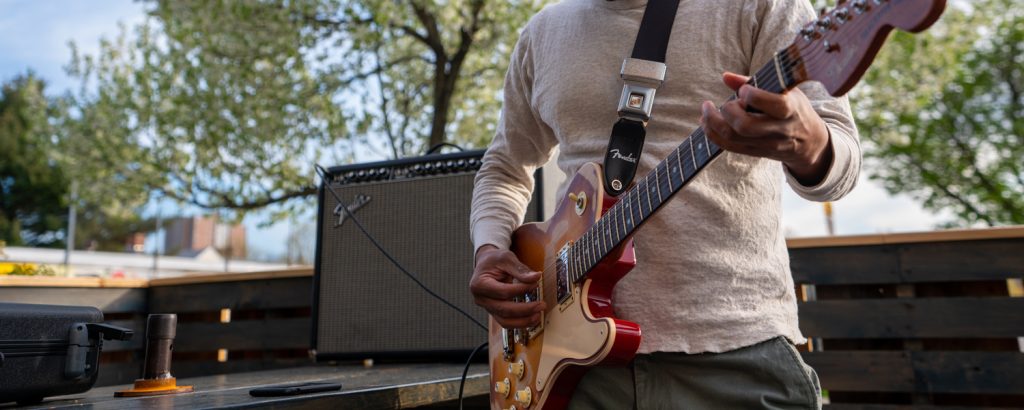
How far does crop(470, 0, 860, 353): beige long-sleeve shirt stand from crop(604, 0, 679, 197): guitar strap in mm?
34

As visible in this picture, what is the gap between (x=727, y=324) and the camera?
1.02 meters

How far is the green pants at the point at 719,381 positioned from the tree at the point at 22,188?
83.5 ft

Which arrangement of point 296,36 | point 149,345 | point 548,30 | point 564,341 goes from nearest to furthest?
Answer: point 564,341, point 548,30, point 149,345, point 296,36

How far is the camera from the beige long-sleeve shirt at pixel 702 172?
3.36 feet

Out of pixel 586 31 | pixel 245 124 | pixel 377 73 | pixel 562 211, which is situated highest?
pixel 377 73

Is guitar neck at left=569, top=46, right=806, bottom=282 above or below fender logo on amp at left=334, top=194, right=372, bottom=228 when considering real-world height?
below

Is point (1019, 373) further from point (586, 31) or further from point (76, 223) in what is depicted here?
point (76, 223)

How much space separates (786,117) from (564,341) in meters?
0.57

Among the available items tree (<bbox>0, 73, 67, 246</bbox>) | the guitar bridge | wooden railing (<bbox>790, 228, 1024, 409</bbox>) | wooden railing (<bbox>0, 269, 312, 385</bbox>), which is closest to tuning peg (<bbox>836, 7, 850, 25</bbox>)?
the guitar bridge

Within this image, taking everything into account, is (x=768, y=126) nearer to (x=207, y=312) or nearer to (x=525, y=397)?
(x=525, y=397)

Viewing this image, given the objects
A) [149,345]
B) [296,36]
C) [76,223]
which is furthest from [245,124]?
[76,223]

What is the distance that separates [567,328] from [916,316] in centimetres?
163

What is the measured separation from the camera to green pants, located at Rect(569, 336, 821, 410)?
3.22ft

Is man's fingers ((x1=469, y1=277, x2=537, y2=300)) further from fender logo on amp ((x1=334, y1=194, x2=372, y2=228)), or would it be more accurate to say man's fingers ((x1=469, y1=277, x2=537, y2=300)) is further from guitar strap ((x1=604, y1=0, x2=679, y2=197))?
fender logo on amp ((x1=334, y1=194, x2=372, y2=228))
